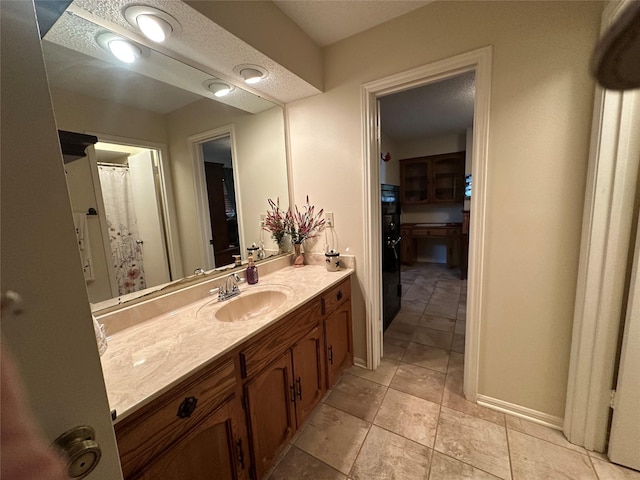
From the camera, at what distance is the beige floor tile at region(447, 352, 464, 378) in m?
1.88

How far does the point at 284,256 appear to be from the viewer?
80.6 inches

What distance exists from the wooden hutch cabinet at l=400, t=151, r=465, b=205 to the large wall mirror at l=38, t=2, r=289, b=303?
12.3 ft

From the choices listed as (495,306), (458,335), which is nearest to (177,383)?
(495,306)

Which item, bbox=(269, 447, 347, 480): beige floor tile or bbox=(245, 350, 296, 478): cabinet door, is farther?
bbox=(269, 447, 347, 480): beige floor tile

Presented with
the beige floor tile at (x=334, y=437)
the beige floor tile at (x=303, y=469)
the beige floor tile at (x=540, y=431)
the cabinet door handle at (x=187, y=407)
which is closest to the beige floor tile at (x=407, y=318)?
the beige floor tile at (x=540, y=431)

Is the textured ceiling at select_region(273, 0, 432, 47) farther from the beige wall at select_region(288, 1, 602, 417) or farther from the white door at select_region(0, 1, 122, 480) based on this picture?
the white door at select_region(0, 1, 122, 480)

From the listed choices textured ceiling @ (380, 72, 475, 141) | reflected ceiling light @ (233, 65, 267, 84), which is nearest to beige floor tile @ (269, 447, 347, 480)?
reflected ceiling light @ (233, 65, 267, 84)

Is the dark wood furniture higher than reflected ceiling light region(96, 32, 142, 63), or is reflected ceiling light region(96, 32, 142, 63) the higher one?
reflected ceiling light region(96, 32, 142, 63)

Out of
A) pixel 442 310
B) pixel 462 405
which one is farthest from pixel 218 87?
pixel 442 310

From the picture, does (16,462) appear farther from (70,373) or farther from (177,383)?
(177,383)

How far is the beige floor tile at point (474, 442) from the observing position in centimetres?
125

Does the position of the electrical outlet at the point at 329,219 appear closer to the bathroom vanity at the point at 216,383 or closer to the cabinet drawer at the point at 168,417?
the bathroom vanity at the point at 216,383

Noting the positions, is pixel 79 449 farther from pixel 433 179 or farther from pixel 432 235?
pixel 433 179

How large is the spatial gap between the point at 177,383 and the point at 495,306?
5.37 ft
